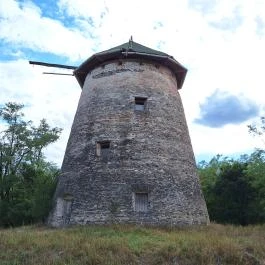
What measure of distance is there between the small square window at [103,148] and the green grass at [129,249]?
4.11 metres

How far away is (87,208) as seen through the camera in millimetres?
14922

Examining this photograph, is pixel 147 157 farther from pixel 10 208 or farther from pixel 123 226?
pixel 10 208

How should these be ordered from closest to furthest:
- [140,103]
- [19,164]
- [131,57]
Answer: [140,103]
[131,57]
[19,164]

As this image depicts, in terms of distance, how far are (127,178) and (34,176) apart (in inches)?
516

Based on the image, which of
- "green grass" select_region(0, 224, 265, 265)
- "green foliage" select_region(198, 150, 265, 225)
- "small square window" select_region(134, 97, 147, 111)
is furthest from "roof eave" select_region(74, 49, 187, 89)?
"green grass" select_region(0, 224, 265, 265)

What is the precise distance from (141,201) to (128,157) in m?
1.89

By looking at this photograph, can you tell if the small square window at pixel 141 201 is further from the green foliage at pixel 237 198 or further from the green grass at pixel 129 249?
the green foliage at pixel 237 198

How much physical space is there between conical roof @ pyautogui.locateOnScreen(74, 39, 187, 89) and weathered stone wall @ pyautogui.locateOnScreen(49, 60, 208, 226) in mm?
315

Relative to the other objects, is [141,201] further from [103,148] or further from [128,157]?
[103,148]

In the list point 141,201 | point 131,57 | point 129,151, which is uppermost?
point 131,57

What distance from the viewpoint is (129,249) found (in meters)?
→ 10.7

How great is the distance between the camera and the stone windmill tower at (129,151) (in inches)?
584

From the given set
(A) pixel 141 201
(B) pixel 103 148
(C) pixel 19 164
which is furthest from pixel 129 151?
Answer: (C) pixel 19 164

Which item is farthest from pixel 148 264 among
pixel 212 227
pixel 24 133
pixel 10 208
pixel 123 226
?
pixel 24 133
